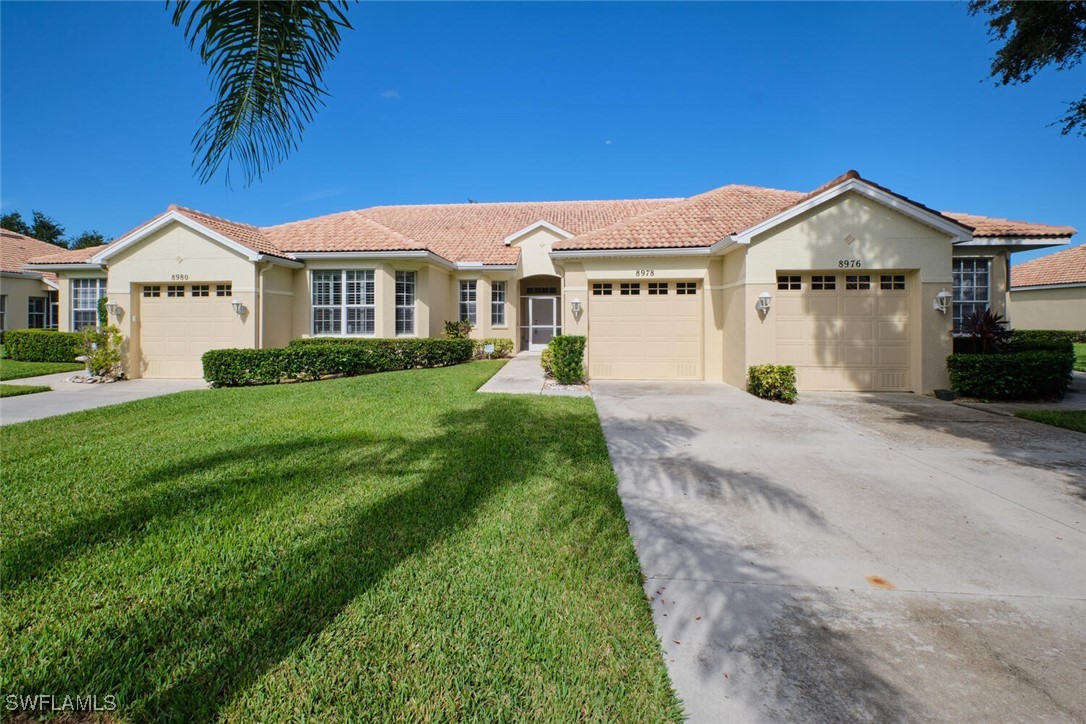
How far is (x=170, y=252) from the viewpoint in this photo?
14.2 meters

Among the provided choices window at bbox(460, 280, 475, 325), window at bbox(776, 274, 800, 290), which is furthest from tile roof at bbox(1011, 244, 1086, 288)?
window at bbox(460, 280, 475, 325)

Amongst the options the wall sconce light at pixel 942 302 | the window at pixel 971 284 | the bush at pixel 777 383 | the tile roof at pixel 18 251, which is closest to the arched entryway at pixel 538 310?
the bush at pixel 777 383

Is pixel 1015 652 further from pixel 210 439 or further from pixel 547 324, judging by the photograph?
pixel 547 324

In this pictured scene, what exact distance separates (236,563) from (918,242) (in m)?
13.8

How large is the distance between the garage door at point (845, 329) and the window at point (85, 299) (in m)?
24.0

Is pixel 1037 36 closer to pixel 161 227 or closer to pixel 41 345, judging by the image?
pixel 161 227

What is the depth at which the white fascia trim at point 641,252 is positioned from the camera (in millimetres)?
12086

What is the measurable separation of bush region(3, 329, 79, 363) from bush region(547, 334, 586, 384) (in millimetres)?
18102

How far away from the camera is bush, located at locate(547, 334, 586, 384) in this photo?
11.6m

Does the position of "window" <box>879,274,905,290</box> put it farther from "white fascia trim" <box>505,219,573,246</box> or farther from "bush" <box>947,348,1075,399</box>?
"white fascia trim" <box>505,219,573,246</box>

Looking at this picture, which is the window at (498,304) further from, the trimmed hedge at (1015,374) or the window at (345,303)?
the trimmed hedge at (1015,374)

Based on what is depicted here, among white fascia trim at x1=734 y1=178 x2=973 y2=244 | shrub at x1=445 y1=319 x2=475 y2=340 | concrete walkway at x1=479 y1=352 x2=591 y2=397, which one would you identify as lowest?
concrete walkway at x1=479 y1=352 x2=591 y2=397

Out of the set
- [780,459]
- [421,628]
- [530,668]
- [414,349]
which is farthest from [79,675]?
[414,349]

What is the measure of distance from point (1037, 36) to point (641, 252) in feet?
27.4
